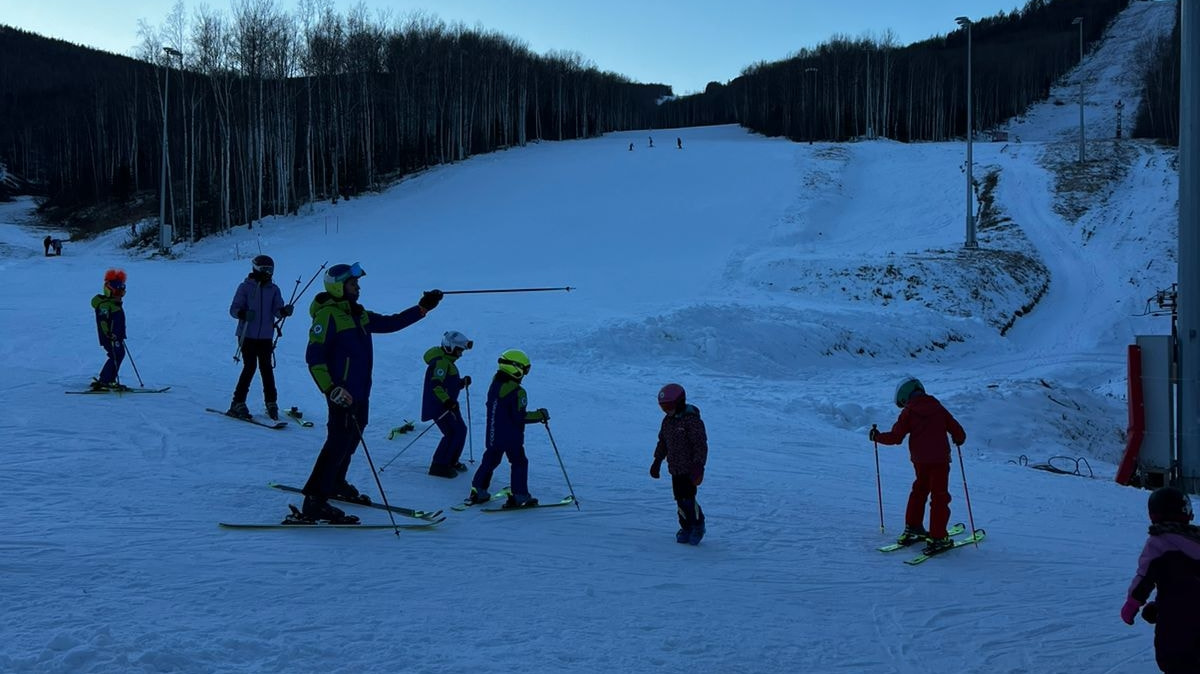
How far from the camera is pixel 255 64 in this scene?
4122 centimetres

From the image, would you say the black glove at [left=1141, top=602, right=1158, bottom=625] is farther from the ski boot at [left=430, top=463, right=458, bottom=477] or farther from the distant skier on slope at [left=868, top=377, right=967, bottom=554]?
the ski boot at [left=430, top=463, right=458, bottom=477]

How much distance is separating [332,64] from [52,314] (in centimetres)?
3185

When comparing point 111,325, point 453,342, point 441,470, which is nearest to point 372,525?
point 441,470

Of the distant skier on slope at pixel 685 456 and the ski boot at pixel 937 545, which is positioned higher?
the distant skier on slope at pixel 685 456

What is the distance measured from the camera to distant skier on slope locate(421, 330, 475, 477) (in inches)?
315

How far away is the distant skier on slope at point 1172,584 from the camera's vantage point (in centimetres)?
372

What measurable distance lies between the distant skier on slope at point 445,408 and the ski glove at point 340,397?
232 cm

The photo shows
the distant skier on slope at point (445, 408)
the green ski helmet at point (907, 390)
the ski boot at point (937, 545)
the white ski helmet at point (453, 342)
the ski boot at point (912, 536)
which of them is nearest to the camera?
the ski boot at point (937, 545)

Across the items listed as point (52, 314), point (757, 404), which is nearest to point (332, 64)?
point (52, 314)

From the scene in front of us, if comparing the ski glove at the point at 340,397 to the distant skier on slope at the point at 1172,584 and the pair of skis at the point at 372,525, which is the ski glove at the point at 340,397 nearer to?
the pair of skis at the point at 372,525

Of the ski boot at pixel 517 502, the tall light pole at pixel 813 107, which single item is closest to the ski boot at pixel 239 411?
the ski boot at pixel 517 502

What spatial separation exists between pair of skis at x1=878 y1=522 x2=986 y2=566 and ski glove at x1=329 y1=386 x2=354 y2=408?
13.6 ft

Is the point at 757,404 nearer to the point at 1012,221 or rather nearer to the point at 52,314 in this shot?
the point at 52,314

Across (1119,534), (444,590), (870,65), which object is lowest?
(1119,534)
